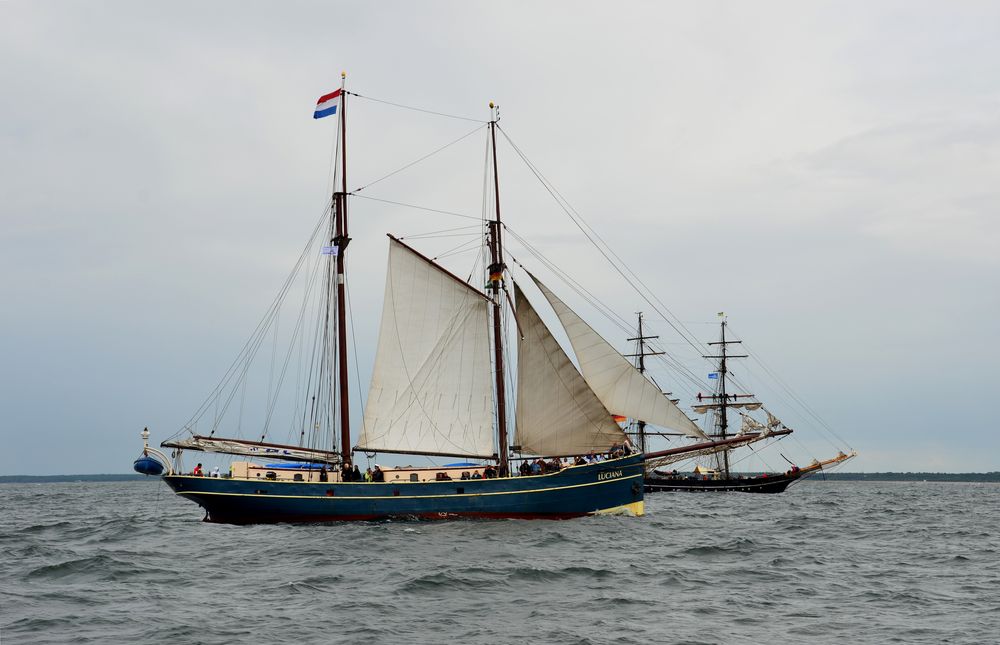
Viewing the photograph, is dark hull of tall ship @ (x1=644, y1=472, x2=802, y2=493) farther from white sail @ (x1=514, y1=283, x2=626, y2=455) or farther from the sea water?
the sea water

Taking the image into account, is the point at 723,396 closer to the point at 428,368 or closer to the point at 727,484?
the point at 727,484

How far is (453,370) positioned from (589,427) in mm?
7298

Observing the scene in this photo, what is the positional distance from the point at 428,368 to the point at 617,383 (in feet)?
30.4

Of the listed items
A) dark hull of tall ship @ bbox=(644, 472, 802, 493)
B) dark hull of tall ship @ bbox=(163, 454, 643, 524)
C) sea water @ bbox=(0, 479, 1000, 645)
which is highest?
dark hull of tall ship @ bbox=(163, 454, 643, 524)

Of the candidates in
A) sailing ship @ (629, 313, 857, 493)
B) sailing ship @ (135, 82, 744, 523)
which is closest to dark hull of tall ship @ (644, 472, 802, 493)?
sailing ship @ (629, 313, 857, 493)

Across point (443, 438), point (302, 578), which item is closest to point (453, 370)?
point (443, 438)

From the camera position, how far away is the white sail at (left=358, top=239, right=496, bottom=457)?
42344mm

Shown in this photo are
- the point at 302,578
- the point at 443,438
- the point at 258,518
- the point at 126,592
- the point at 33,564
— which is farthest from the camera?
the point at 443,438

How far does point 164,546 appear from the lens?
32062 mm

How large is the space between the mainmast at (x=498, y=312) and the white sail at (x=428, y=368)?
498 mm

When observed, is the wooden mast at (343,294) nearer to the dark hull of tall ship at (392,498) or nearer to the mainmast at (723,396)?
the dark hull of tall ship at (392,498)

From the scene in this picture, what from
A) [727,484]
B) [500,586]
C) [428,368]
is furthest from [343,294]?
[727,484]

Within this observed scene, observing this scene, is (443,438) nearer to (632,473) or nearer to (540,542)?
(632,473)

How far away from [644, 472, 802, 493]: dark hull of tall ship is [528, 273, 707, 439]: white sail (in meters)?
55.2
